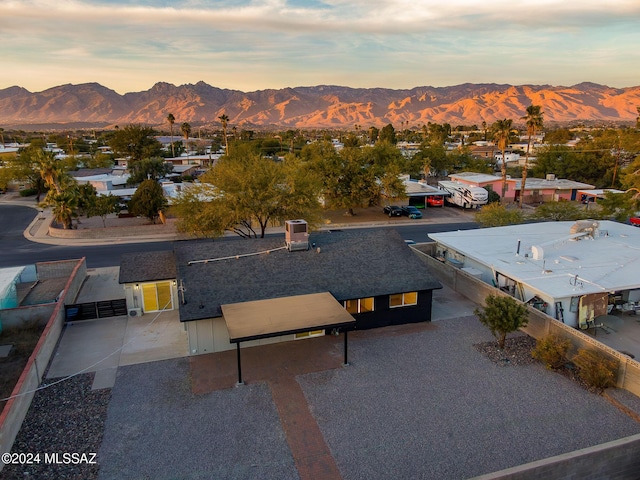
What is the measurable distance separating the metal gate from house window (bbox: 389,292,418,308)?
13.6 m

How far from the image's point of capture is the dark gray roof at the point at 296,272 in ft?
67.1

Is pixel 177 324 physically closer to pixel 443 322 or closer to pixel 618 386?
pixel 443 322

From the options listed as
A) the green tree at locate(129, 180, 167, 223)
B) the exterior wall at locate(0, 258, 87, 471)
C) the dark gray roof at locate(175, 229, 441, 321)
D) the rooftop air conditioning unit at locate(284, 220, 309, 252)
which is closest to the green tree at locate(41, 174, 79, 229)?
the green tree at locate(129, 180, 167, 223)

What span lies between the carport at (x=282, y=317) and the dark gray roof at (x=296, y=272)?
0.74 m

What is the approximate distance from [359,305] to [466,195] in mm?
37888

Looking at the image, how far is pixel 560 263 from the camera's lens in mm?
25844

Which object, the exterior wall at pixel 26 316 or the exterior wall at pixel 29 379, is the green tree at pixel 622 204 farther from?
the exterior wall at pixel 26 316

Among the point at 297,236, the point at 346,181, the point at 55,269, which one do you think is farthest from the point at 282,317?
the point at 346,181

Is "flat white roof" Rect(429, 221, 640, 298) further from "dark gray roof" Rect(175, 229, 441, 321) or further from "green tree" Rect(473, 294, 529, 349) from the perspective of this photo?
"dark gray roof" Rect(175, 229, 441, 321)

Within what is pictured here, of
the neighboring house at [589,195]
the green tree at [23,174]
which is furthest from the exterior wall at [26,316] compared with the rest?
the neighboring house at [589,195]

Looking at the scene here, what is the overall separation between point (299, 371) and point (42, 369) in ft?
32.6

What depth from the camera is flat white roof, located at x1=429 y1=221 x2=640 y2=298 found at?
75.0 ft

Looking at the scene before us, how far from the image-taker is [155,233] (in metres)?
42.6

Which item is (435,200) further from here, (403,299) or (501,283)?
(403,299)
